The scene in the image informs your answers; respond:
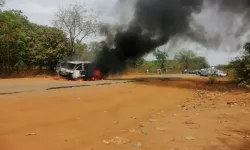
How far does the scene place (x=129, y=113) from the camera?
28.0 ft

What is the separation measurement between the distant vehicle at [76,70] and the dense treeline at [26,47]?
5.98 meters

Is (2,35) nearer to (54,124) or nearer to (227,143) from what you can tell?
(54,124)

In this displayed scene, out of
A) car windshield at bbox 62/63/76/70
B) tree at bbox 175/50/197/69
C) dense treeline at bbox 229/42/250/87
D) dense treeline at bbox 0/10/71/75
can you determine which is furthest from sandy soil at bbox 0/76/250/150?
tree at bbox 175/50/197/69

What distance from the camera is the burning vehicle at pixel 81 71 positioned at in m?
25.5

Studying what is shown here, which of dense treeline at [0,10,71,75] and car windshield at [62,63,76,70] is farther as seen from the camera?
dense treeline at [0,10,71,75]

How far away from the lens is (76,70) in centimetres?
2555

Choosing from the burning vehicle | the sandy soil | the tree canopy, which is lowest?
the sandy soil

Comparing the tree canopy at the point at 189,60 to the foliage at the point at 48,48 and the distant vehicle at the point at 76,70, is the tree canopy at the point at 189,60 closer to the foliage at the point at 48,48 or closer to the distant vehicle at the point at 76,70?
the foliage at the point at 48,48

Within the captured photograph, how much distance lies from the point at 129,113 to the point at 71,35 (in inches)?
Answer: 1215

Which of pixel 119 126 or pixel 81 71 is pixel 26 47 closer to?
pixel 81 71

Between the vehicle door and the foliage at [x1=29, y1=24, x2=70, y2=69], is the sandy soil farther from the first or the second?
the foliage at [x1=29, y1=24, x2=70, y2=69]

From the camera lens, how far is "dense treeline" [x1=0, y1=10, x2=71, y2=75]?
30062 millimetres

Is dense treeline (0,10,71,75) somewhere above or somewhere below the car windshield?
above

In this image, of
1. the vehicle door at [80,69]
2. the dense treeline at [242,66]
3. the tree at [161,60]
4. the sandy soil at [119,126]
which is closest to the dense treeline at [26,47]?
the vehicle door at [80,69]
